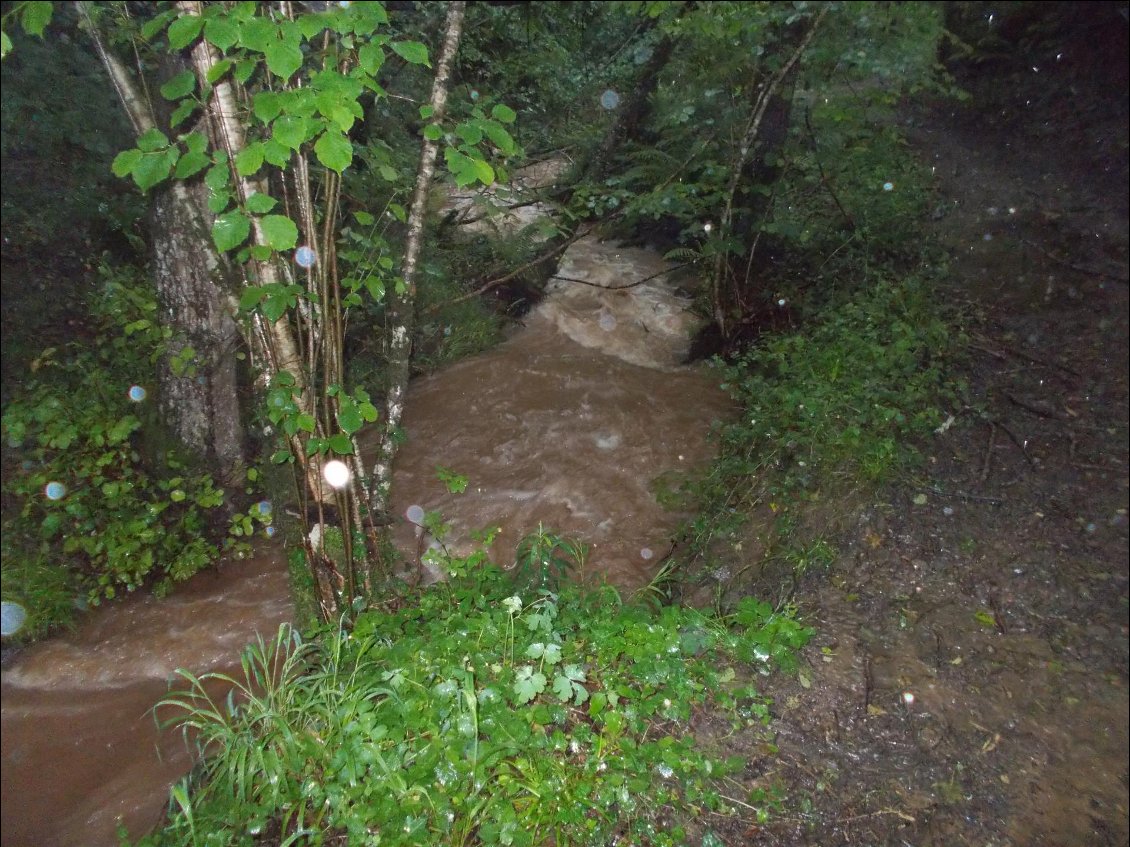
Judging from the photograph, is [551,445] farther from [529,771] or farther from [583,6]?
[583,6]

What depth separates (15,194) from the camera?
650 centimetres

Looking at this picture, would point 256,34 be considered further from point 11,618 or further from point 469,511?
point 11,618

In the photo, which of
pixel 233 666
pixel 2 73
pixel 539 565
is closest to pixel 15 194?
pixel 2 73

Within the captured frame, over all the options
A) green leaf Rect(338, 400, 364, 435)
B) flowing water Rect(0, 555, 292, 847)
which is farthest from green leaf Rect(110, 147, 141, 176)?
flowing water Rect(0, 555, 292, 847)

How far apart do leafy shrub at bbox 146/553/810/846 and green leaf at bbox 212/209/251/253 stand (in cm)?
179

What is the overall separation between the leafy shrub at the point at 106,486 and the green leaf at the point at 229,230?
302 centimetres

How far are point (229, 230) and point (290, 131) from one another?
1.43 ft

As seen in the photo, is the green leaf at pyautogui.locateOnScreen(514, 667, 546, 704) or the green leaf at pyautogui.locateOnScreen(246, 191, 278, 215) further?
the green leaf at pyautogui.locateOnScreen(514, 667, 546, 704)

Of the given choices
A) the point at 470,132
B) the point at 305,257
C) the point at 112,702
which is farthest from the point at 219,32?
the point at 112,702

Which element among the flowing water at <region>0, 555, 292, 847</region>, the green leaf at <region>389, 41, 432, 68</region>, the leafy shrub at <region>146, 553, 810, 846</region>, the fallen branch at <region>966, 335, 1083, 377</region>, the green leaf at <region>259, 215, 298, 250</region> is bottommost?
the flowing water at <region>0, 555, 292, 847</region>

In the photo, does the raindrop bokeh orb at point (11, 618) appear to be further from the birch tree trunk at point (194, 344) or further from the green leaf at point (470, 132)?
the green leaf at point (470, 132)

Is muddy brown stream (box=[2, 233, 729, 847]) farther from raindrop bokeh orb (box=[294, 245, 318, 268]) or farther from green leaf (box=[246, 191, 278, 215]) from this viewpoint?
green leaf (box=[246, 191, 278, 215])

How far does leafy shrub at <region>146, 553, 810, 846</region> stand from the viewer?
2303 millimetres

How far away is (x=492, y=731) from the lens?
2.47 meters
